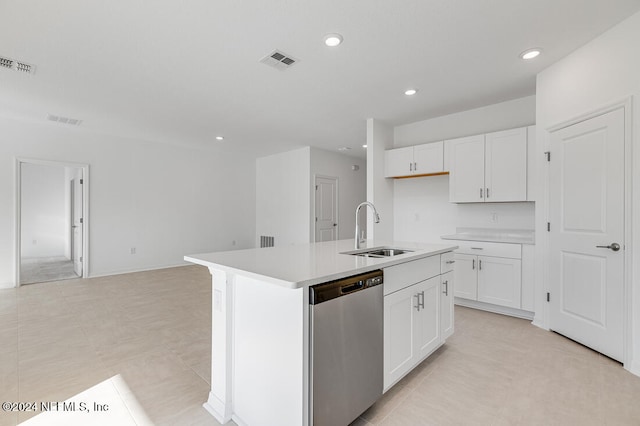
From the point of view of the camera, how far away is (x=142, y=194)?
5840mm

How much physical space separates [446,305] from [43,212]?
967cm

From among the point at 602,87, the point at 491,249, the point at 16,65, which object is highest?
the point at 16,65

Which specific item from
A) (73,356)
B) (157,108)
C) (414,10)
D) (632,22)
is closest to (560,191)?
(632,22)

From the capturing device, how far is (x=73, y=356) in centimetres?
241

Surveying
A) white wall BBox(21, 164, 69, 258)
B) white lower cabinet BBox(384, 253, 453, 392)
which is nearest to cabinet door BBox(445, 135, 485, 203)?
white lower cabinet BBox(384, 253, 453, 392)

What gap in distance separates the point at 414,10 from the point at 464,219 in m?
2.90

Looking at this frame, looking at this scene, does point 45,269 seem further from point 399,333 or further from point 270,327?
point 399,333

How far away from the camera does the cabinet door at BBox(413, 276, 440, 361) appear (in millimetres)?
2107

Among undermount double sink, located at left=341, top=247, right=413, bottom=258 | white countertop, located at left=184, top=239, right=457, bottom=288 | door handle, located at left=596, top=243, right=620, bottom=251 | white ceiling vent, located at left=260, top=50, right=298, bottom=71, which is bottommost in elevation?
undermount double sink, located at left=341, top=247, right=413, bottom=258

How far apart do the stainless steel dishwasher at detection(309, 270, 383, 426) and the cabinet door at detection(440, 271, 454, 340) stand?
95 cm


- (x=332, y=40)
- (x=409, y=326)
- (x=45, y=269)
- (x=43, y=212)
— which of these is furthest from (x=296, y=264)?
(x=43, y=212)

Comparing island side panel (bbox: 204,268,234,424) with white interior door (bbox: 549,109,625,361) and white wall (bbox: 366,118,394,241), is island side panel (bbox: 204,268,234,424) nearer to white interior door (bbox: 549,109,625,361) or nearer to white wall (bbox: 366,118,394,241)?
white interior door (bbox: 549,109,625,361)

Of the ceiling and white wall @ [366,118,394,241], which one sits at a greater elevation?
the ceiling

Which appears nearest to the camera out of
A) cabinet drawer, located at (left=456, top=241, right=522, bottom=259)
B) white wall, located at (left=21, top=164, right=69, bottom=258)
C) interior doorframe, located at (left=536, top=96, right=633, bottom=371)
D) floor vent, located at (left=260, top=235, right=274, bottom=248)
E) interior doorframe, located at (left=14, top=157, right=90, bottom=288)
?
interior doorframe, located at (left=536, top=96, right=633, bottom=371)
